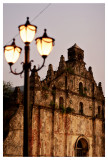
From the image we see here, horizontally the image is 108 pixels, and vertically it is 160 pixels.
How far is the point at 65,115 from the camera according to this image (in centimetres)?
2028

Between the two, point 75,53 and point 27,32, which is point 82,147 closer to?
point 75,53

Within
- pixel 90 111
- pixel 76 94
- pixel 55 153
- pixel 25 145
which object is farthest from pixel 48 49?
pixel 90 111

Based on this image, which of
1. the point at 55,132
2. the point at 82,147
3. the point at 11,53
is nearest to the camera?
the point at 11,53

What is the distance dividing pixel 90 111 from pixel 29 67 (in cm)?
1792

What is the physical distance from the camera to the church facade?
17.5 meters

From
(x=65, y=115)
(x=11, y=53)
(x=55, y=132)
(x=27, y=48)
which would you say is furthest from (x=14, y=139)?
(x=27, y=48)

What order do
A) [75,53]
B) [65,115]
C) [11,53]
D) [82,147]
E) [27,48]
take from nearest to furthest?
[27,48], [11,53], [65,115], [82,147], [75,53]

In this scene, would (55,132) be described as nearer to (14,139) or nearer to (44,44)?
(14,139)

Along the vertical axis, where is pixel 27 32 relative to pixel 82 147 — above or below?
above

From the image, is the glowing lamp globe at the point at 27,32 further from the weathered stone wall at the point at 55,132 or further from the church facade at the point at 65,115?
the weathered stone wall at the point at 55,132

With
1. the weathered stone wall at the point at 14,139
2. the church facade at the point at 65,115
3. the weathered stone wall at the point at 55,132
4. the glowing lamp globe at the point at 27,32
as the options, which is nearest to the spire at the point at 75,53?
the church facade at the point at 65,115

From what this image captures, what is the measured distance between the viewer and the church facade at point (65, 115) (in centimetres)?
1755

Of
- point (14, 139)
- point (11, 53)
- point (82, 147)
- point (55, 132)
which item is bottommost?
point (82, 147)

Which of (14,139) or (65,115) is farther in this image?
(65,115)
